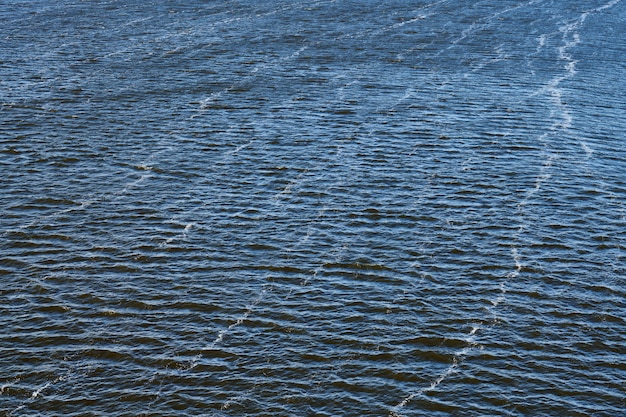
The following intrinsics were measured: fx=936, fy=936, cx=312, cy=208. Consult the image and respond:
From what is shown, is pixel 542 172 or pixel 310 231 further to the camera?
pixel 542 172

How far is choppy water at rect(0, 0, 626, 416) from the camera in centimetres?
4522

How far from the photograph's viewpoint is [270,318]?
165 ft

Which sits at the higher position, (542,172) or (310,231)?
(310,231)

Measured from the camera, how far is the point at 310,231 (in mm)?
61406

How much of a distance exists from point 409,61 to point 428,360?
216 feet

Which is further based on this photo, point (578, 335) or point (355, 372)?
point (578, 335)

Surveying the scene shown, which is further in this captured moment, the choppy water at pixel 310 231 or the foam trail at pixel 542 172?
the foam trail at pixel 542 172

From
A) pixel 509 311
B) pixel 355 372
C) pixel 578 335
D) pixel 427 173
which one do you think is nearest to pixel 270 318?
pixel 355 372

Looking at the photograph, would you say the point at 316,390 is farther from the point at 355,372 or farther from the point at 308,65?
the point at 308,65

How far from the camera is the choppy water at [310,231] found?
45.2 meters

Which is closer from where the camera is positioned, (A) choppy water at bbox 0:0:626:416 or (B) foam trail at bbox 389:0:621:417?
(A) choppy water at bbox 0:0:626:416

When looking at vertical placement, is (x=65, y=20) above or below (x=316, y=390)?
above

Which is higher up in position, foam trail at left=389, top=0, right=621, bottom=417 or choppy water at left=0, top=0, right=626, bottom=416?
choppy water at left=0, top=0, right=626, bottom=416

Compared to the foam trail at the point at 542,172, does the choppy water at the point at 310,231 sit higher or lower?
higher
